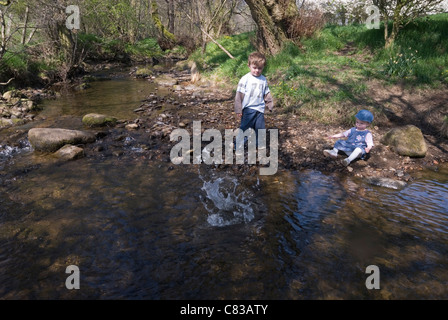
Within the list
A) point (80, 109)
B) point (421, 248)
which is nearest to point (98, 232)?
point (421, 248)

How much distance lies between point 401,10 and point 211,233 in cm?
948

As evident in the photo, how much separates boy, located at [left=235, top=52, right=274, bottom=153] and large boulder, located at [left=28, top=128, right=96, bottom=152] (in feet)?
11.5

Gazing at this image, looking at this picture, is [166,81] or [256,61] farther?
[166,81]

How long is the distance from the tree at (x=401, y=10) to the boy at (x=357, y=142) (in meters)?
5.56

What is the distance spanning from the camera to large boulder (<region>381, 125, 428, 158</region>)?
555 centimetres

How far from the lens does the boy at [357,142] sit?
5.19 m

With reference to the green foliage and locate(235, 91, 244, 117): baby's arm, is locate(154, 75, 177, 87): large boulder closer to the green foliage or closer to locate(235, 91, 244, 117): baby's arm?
locate(235, 91, 244, 117): baby's arm

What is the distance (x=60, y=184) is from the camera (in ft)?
15.0

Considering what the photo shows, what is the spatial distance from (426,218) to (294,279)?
→ 91.2 inches

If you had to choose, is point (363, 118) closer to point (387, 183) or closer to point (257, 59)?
point (387, 183)

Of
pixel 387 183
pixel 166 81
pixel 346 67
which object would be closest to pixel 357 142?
pixel 387 183

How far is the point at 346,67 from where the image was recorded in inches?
354

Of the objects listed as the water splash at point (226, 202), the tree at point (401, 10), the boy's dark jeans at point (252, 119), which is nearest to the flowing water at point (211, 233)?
the water splash at point (226, 202)

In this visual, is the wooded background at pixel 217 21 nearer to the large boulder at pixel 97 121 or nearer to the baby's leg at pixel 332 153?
the large boulder at pixel 97 121
